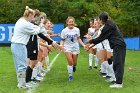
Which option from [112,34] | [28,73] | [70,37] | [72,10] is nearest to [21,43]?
[28,73]

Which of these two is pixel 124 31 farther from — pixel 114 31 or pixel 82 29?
pixel 114 31

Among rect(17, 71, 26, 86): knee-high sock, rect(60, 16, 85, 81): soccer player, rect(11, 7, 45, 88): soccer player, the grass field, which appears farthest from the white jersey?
rect(17, 71, 26, 86): knee-high sock

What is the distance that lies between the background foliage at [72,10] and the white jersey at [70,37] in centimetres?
2539

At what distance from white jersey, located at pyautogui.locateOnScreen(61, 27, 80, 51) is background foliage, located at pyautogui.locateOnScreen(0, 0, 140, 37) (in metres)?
25.4

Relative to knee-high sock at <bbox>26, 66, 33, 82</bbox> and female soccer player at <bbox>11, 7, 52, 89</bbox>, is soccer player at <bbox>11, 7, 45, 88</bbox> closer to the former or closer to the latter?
female soccer player at <bbox>11, 7, 52, 89</bbox>

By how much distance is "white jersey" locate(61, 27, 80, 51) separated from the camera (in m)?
14.3

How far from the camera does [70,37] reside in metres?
14.4

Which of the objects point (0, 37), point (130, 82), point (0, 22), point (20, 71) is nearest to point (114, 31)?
point (130, 82)

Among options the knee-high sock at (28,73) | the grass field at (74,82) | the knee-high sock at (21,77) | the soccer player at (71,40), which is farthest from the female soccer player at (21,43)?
the soccer player at (71,40)

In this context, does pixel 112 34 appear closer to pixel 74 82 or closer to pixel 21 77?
pixel 74 82

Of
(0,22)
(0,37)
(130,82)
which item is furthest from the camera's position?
(0,22)

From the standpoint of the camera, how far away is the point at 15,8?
39781 millimetres

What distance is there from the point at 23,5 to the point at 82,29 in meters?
6.38

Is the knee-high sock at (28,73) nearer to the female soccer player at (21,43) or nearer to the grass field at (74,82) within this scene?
the grass field at (74,82)
